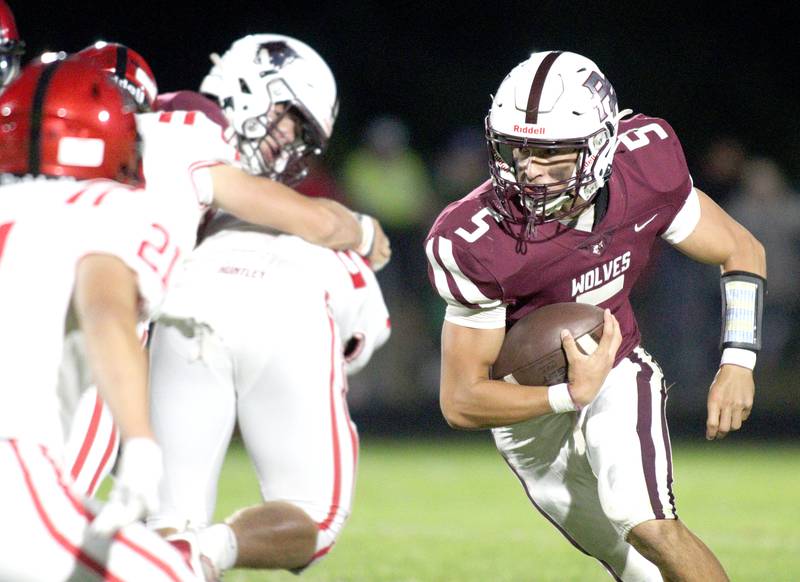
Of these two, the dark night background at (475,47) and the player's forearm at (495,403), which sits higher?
the player's forearm at (495,403)

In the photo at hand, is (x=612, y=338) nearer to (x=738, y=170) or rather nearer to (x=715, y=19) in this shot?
(x=738, y=170)

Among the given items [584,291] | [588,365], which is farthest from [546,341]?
[584,291]

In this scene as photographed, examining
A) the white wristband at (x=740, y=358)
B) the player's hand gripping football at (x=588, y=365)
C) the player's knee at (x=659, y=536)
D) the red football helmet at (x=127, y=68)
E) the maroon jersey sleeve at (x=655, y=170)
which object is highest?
the red football helmet at (x=127, y=68)

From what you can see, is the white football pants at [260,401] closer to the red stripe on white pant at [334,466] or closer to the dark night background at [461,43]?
the red stripe on white pant at [334,466]

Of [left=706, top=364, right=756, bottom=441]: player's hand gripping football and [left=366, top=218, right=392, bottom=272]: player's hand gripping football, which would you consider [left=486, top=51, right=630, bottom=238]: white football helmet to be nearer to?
[left=366, top=218, right=392, bottom=272]: player's hand gripping football

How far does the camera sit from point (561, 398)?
11.2ft

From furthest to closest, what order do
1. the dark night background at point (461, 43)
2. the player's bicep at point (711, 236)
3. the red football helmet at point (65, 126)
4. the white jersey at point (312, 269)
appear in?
the dark night background at point (461, 43) → the player's bicep at point (711, 236) → the white jersey at point (312, 269) → the red football helmet at point (65, 126)

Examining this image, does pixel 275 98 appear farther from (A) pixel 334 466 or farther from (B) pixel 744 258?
(B) pixel 744 258

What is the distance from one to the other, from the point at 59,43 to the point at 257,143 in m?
A: 8.93

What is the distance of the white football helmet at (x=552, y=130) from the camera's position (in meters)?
3.45

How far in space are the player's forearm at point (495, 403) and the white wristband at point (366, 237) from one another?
0.46m

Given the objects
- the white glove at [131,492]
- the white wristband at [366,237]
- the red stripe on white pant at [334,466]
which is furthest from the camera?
the white wristband at [366,237]

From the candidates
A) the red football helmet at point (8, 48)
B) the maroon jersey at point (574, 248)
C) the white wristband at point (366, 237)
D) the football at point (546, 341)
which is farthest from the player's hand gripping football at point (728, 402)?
the red football helmet at point (8, 48)

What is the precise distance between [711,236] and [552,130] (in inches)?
27.0
